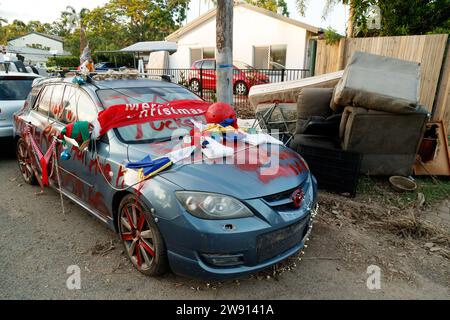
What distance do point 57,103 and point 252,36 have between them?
14760mm

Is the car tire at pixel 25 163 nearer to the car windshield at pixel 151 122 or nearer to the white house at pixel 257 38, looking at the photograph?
the car windshield at pixel 151 122

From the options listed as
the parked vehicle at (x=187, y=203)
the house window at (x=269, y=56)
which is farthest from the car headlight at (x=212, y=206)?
the house window at (x=269, y=56)

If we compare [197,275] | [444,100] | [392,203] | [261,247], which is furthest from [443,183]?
[197,275]

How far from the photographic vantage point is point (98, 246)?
128 inches

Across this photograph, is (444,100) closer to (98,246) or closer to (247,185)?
(247,185)

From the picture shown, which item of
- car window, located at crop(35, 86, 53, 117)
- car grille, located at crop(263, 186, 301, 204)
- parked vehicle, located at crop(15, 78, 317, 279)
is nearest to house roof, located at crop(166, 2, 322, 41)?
car window, located at crop(35, 86, 53, 117)

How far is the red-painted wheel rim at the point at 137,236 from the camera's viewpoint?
105 inches

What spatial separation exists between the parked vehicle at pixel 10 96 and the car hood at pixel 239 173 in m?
4.43

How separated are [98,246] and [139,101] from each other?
159 centimetres

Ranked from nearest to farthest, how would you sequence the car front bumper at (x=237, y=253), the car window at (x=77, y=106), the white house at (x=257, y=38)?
the car front bumper at (x=237, y=253), the car window at (x=77, y=106), the white house at (x=257, y=38)

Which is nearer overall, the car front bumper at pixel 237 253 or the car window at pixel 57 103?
the car front bumper at pixel 237 253

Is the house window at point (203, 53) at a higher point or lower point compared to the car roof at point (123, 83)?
higher

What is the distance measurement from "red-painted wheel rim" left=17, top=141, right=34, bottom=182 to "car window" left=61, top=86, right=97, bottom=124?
1.47 metres

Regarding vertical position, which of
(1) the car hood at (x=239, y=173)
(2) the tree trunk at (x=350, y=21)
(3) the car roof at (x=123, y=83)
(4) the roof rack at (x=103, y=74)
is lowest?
(1) the car hood at (x=239, y=173)
